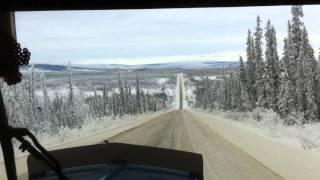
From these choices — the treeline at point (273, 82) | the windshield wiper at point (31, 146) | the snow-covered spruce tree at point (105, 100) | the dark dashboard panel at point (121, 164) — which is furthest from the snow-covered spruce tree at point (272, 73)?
the windshield wiper at point (31, 146)

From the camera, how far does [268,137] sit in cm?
279

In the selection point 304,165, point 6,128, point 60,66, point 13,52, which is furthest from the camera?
point 304,165

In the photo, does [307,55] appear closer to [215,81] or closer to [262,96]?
[262,96]

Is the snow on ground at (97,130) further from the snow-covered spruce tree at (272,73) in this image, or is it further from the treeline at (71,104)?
the snow-covered spruce tree at (272,73)

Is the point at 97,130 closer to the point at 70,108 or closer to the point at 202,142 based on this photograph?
the point at 70,108

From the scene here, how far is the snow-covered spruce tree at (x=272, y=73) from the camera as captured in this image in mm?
2652

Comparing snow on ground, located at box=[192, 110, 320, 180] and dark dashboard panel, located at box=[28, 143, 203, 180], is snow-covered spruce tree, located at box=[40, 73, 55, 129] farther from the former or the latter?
snow on ground, located at box=[192, 110, 320, 180]

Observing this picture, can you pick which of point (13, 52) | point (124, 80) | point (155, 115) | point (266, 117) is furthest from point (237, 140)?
point (13, 52)

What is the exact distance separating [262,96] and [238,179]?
0.64 meters

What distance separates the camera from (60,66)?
7.32 feet

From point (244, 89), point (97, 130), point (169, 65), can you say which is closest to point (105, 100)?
point (97, 130)

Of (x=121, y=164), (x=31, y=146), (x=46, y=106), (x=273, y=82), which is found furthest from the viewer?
(x=273, y=82)

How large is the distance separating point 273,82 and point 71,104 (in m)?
1.01

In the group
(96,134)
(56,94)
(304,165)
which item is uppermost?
(56,94)
